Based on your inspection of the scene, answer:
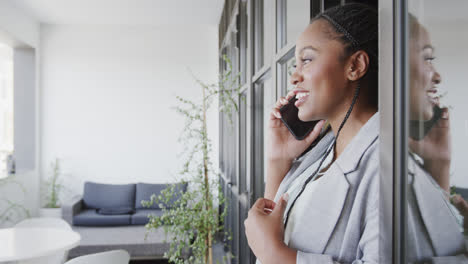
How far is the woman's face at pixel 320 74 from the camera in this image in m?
0.62

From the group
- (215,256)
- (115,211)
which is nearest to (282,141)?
(215,256)

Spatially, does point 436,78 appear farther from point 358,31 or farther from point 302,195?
point 302,195

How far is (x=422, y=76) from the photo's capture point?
1.60 ft

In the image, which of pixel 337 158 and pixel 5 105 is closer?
pixel 337 158

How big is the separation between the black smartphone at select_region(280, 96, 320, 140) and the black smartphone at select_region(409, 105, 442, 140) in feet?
1.10

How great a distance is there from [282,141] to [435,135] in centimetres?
45

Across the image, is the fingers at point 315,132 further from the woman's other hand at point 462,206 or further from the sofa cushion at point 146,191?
the sofa cushion at point 146,191

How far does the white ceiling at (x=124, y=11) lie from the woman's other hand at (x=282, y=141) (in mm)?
3731

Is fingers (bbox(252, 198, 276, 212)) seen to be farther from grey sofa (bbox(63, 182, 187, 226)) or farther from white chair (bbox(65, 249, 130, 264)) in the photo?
grey sofa (bbox(63, 182, 187, 226))

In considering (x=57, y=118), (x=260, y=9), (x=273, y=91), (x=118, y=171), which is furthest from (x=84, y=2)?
(x=273, y=91)

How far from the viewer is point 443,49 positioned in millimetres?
449

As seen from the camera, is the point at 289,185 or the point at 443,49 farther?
the point at 289,185

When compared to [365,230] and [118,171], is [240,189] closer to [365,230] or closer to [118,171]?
[365,230]

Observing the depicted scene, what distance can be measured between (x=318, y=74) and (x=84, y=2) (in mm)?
4380
